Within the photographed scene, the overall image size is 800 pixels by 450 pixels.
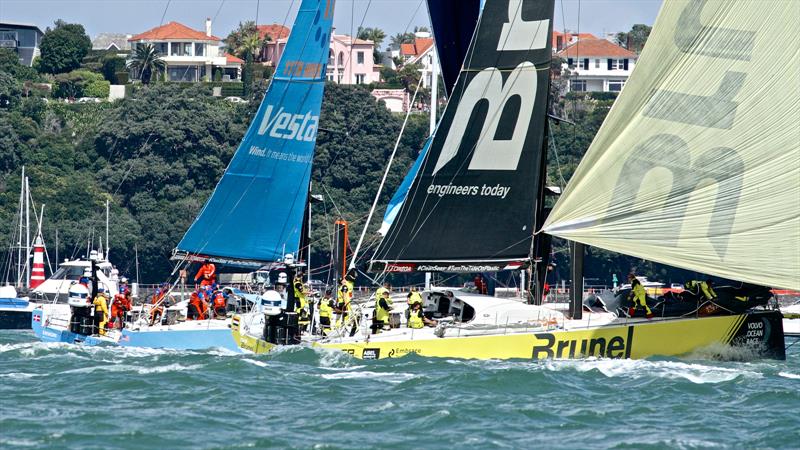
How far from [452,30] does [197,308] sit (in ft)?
24.8

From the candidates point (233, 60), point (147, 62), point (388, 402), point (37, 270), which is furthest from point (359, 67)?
point (388, 402)

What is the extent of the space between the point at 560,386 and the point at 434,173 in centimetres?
585

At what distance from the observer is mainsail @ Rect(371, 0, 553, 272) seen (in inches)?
1078

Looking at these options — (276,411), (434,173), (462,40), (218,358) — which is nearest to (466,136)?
(434,173)

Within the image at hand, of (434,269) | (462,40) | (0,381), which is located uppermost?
(462,40)

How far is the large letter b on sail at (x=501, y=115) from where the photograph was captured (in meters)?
27.4

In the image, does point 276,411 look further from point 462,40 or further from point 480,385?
point 462,40

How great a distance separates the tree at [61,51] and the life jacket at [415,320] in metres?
81.6

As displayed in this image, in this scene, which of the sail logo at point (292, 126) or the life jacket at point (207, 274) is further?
the sail logo at point (292, 126)

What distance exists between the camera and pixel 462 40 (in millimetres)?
29984

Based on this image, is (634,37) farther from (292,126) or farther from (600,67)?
(292,126)

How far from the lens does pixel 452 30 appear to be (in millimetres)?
29984

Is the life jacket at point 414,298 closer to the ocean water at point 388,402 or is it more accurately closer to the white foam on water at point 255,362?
the ocean water at point 388,402

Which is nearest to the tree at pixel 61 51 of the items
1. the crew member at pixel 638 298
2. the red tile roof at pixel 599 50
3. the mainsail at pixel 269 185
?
the red tile roof at pixel 599 50
